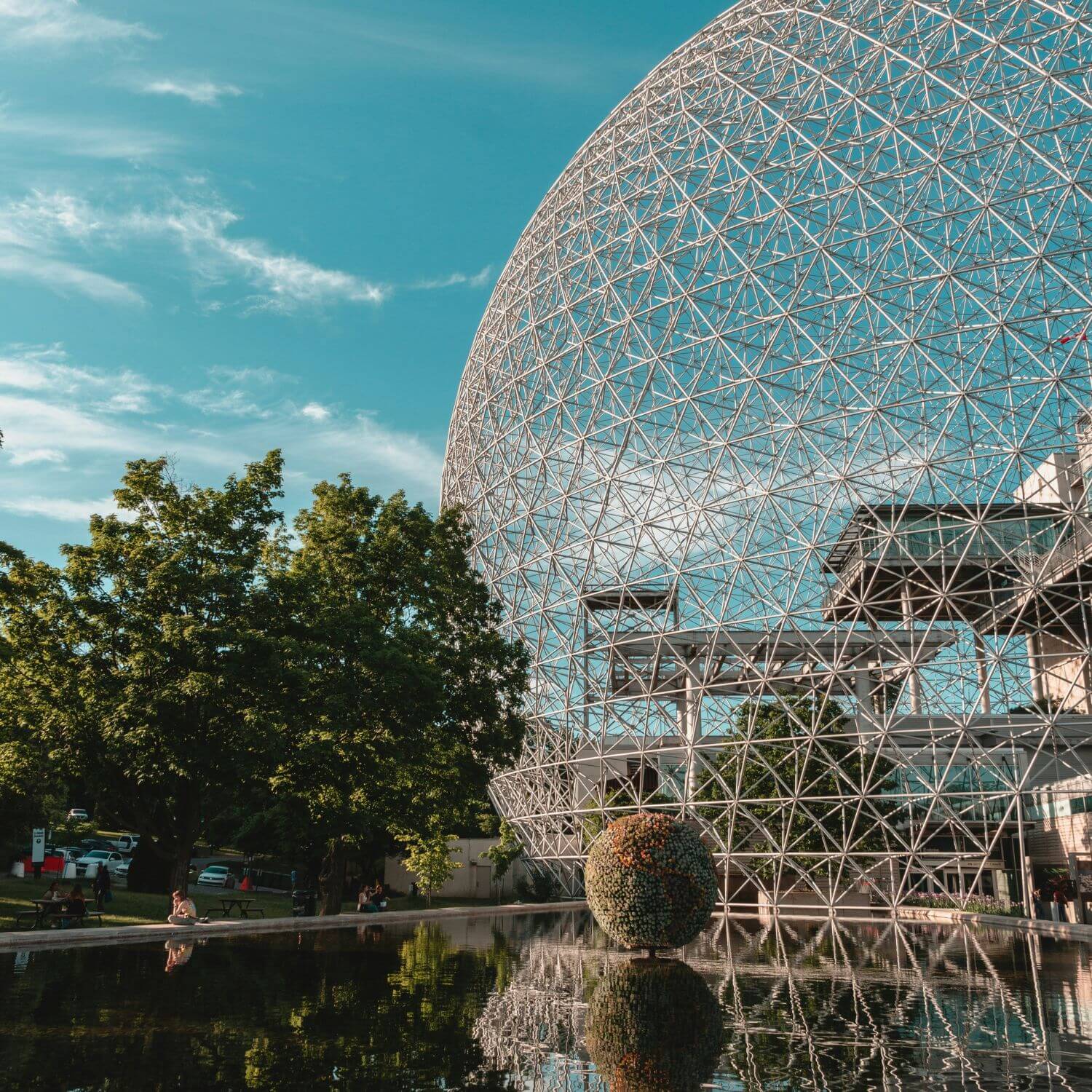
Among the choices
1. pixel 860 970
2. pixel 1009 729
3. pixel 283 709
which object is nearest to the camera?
pixel 860 970

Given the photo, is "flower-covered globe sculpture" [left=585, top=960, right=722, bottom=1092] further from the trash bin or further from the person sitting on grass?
the trash bin

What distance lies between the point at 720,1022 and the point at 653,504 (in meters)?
19.6

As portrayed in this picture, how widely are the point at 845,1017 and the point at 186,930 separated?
481 inches

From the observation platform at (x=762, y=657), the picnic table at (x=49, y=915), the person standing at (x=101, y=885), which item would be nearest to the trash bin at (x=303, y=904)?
the person standing at (x=101, y=885)

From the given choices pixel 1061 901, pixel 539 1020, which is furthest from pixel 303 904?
pixel 539 1020

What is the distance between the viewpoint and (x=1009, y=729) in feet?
76.6

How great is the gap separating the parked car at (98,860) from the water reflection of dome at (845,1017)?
25.8 meters

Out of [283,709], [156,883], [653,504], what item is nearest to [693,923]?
[283,709]

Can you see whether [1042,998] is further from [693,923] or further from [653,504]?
[653,504]

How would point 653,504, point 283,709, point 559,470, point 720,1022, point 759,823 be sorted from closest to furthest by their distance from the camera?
1. point 720,1022
2. point 283,709
3. point 759,823
4. point 653,504
5. point 559,470

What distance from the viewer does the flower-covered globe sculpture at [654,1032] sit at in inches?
263

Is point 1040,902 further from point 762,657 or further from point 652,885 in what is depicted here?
point 652,885

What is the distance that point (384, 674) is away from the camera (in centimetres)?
2048

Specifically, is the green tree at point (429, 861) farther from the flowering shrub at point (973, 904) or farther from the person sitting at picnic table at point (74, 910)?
the person sitting at picnic table at point (74, 910)
